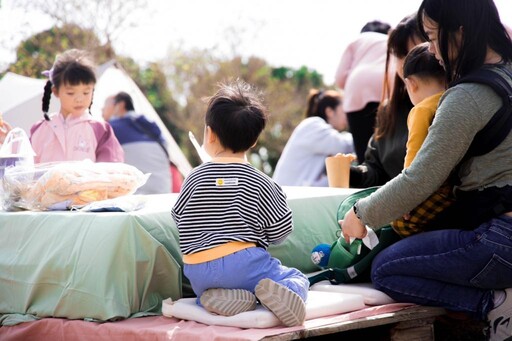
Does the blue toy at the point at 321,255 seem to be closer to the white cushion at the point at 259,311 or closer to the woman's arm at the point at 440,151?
the white cushion at the point at 259,311

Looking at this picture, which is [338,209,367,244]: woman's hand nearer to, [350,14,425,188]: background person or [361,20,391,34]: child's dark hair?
[350,14,425,188]: background person

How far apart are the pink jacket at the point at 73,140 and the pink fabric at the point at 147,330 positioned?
1.48 m

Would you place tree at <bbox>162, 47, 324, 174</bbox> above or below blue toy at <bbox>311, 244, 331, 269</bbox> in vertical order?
below

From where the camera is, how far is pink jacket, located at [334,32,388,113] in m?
4.61

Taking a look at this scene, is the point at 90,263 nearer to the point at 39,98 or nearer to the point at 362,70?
the point at 362,70

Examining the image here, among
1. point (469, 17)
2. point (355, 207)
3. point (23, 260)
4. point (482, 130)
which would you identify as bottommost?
point (23, 260)

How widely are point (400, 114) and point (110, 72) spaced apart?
13.7ft

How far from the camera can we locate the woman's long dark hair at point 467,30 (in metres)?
2.51

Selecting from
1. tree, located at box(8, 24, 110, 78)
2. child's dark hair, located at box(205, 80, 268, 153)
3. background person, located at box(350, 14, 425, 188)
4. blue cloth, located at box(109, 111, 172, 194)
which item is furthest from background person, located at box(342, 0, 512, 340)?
tree, located at box(8, 24, 110, 78)

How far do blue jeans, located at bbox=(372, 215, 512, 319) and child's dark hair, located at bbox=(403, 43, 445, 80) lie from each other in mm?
605

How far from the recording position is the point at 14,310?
300 centimetres

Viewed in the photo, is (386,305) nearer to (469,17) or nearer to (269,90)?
(469,17)

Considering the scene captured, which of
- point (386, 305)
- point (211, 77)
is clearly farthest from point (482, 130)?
point (211, 77)

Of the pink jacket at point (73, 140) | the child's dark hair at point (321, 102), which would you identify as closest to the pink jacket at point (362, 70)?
the child's dark hair at point (321, 102)
